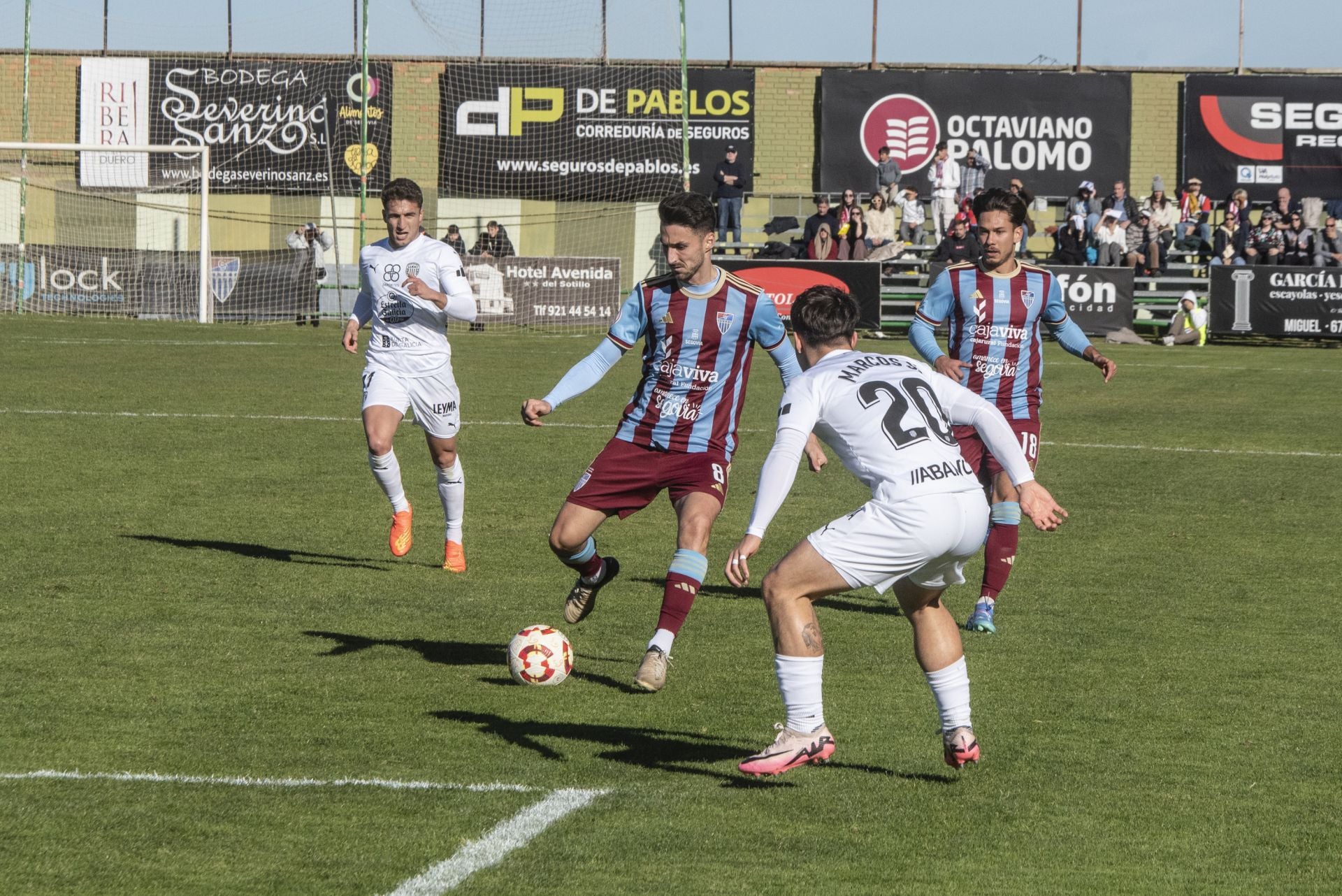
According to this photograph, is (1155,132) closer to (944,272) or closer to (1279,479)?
(1279,479)

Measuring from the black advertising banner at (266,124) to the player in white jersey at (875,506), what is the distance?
35.9m

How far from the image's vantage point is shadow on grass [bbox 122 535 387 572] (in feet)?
32.6

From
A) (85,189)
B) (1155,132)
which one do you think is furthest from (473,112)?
(1155,132)

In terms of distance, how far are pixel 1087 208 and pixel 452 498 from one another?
2504 centimetres

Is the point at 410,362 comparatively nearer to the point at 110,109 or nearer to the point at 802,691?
the point at 802,691

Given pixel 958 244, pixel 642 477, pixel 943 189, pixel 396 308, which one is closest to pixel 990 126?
pixel 943 189

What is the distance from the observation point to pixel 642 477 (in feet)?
24.4

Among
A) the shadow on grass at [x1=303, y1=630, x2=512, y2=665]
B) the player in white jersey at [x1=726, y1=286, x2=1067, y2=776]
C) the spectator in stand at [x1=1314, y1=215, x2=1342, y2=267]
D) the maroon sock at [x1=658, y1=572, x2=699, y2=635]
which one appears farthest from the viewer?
the spectator in stand at [x1=1314, y1=215, x2=1342, y2=267]

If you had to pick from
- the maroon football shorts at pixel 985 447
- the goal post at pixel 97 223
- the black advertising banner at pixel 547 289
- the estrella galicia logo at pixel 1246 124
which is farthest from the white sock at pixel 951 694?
the estrella galicia logo at pixel 1246 124

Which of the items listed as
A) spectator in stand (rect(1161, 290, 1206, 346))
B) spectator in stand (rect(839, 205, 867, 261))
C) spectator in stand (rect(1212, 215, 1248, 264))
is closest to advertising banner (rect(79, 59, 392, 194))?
spectator in stand (rect(839, 205, 867, 261))

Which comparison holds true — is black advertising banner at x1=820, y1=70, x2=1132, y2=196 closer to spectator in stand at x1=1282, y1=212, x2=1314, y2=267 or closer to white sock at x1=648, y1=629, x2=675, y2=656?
spectator in stand at x1=1282, y1=212, x2=1314, y2=267

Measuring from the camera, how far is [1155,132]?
129 feet

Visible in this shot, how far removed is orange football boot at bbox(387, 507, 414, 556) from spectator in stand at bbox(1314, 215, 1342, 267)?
23.4 metres

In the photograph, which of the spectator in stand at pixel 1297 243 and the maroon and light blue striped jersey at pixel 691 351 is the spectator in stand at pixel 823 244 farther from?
the maroon and light blue striped jersey at pixel 691 351
